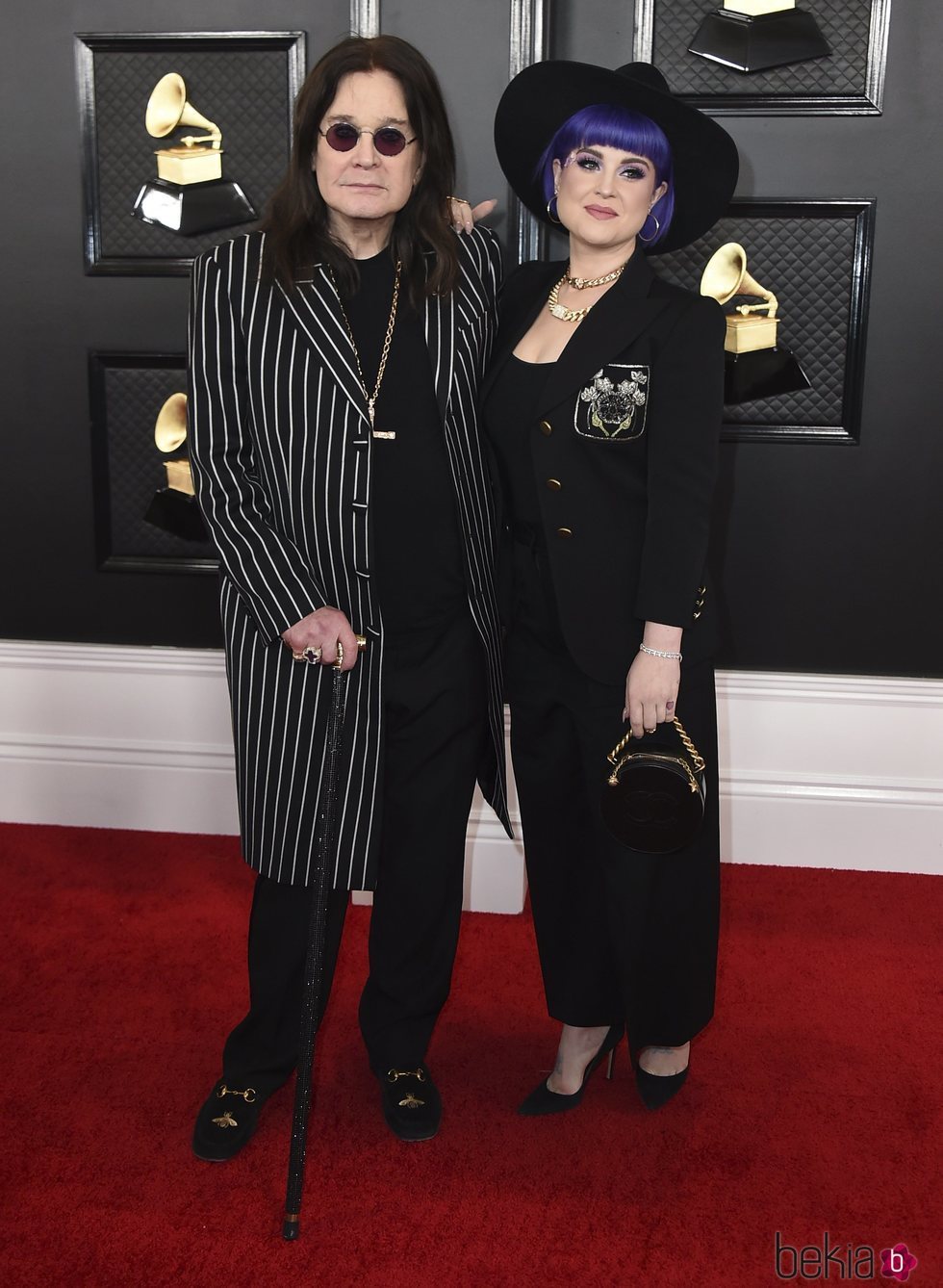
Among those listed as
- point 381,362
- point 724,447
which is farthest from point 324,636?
point 724,447

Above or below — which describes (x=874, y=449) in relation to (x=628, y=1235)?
above

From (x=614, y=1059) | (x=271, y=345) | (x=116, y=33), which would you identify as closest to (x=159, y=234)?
(x=116, y=33)

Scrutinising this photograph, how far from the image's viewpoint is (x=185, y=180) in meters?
2.77

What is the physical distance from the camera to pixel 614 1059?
234 cm

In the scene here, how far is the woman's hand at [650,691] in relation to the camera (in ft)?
6.06

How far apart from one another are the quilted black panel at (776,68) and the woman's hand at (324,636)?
5.00 ft

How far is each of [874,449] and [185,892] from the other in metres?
1.84

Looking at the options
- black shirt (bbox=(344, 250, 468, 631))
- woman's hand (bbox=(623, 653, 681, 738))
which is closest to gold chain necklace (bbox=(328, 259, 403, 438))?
black shirt (bbox=(344, 250, 468, 631))

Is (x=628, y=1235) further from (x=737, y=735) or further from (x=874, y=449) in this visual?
(x=874, y=449)

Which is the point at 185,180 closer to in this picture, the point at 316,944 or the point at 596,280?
the point at 596,280

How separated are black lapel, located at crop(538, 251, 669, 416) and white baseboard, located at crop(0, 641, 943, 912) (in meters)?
1.28

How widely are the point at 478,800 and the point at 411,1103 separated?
0.85 metres

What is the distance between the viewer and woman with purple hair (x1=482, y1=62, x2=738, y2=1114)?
5.93ft
